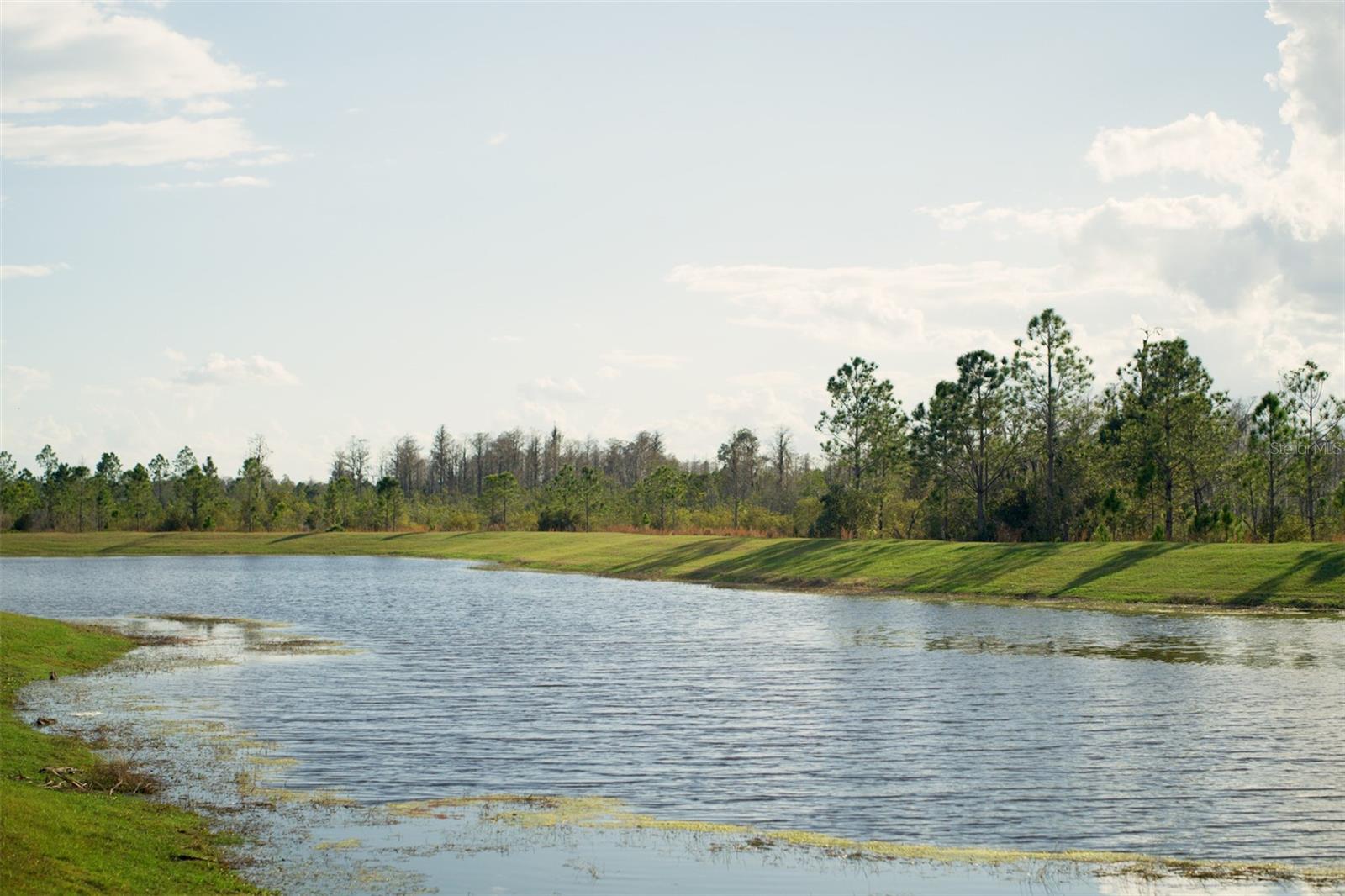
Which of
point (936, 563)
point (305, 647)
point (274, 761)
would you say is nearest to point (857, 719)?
point (274, 761)

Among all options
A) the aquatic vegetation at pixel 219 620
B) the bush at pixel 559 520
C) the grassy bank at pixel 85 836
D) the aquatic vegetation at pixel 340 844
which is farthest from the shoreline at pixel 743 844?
the bush at pixel 559 520

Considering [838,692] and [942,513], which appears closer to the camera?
[838,692]

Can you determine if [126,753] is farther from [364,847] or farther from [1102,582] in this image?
[1102,582]

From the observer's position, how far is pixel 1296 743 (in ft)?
72.9

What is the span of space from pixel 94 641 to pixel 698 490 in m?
97.5

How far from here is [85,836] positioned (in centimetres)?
1430

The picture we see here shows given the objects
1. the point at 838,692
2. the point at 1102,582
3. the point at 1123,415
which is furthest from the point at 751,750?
the point at 1123,415

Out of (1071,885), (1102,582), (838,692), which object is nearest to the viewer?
(1071,885)

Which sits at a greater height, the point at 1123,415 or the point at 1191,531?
the point at 1123,415

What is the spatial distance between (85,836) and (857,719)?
16398 mm

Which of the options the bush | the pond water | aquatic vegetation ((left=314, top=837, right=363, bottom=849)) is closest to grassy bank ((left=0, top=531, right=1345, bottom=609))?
Answer: the pond water

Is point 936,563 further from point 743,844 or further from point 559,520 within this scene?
point 559,520

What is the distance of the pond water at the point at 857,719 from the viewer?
59.0ft

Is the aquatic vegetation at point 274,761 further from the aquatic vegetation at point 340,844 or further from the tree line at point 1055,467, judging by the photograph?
the tree line at point 1055,467
